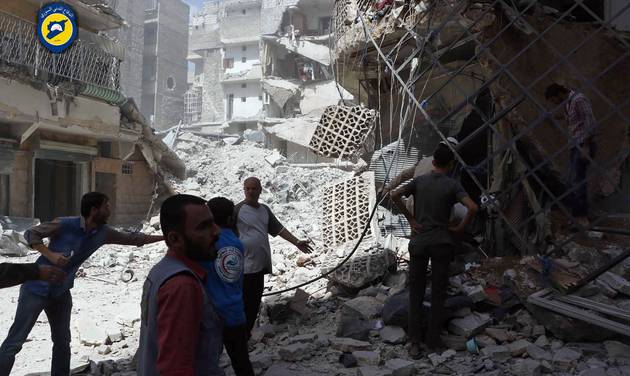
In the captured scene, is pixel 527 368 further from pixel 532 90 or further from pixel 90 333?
pixel 90 333

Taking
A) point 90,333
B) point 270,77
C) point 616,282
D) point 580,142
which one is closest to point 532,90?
point 580,142

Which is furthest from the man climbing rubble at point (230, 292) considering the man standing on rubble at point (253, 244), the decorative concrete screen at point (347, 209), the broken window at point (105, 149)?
the broken window at point (105, 149)

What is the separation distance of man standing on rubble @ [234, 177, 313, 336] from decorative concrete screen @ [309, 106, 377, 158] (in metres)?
3.30

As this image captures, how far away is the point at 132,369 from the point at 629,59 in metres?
6.24

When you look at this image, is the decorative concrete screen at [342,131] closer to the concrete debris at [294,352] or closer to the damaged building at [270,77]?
the concrete debris at [294,352]

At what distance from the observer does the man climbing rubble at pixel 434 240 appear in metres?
3.79

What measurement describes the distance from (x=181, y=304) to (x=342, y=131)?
6320 mm

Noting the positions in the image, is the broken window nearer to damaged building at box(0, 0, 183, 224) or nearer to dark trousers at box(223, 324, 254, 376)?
damaged building at box(0, 0, 183, 224)

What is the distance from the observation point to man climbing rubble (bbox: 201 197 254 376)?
98.5 inches

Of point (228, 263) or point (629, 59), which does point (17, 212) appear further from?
point (629, 59)

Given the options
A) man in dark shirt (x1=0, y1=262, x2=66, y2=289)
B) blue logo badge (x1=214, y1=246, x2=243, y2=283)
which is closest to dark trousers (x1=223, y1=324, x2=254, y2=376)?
blue logo badge (x1=214, y1=246, x2=243, y2=283)

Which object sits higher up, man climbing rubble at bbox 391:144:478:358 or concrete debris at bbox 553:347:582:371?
man climbing rubble at bbox 391:144:478:358

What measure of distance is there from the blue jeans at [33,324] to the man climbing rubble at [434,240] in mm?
2634

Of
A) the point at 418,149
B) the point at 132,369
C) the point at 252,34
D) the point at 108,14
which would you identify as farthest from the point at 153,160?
the point at 252,34
